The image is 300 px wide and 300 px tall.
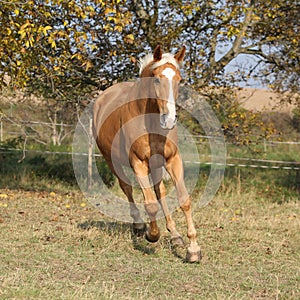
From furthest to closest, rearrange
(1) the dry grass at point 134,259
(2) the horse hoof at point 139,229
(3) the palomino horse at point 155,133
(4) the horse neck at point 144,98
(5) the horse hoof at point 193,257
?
1. (2) the horse hoof at point 139,229
2. (4) the horse neck at point 144,98
3. (5) the horse hoof at point 193,257
4. (3) the palomino horse at point 155,133
5. (1) the dry grass at point 134,259

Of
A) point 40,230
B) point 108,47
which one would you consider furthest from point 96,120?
point 108,47

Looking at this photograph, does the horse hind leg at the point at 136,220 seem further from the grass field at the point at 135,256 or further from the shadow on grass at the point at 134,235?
the grass field at the point at 135,256

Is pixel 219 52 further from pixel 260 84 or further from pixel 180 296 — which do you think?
pixel 180 296

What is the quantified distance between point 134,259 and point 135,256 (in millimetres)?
176

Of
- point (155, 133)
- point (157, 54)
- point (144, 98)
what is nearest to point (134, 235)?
point (155, 133)

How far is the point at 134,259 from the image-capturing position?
19.5ft

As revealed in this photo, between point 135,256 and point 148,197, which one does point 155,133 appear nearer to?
point 148,197

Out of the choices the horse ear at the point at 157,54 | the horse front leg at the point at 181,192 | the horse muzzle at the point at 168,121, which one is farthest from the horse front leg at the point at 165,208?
the horse ear at the point at 157,54

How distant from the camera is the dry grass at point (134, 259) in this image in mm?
4641

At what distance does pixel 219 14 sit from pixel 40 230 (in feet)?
20.5

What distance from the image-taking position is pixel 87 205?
33.8 feet

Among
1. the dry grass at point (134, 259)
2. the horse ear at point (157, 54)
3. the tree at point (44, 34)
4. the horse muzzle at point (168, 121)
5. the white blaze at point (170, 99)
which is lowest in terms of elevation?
the dry grass at point (134, 259)

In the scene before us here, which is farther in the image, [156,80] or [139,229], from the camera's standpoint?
[139,229]

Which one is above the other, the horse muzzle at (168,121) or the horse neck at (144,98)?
the horse neck at (144,98)
